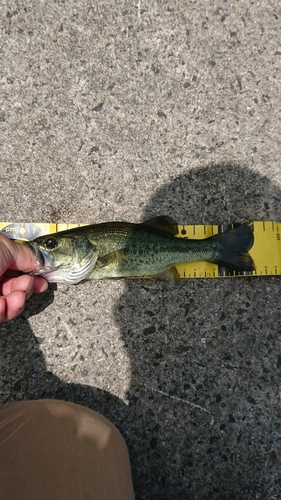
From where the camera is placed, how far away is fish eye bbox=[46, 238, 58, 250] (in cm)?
277

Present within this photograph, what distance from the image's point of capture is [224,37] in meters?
3.44

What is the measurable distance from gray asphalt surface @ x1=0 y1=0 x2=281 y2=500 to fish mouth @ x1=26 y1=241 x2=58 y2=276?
0.38 metres

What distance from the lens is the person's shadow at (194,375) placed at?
2.87 metres

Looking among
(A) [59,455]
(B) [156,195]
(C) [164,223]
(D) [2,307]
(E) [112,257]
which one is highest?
(B) [156,195]

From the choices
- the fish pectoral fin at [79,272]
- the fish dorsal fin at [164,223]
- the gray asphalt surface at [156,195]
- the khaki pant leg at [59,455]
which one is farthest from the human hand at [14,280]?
the fish dorsal fin at [164,223]

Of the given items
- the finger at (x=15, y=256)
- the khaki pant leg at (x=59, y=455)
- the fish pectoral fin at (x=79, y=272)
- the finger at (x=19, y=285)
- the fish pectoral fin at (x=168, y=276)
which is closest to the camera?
the khaki pant leg at (x=59, y=455)

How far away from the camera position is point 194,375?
9.93 feet

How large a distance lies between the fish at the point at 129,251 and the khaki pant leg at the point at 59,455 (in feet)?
3.30

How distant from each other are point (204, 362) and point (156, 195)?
153 cm

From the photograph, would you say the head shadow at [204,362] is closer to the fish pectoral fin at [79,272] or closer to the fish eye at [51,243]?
the fish pectoral fin at [79,272]

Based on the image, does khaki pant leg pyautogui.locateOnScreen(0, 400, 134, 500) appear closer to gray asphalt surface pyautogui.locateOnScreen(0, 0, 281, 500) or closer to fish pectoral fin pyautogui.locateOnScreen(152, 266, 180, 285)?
gray asphalt surface pyautogui.locateOnScreen(0, 0, 281, 500)

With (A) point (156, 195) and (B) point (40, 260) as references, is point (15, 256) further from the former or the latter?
(A) point (156, 195)

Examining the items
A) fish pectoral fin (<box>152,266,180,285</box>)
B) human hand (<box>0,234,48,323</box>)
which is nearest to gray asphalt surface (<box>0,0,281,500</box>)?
fish pectoral fin (<box>152,266,180,285</box>)

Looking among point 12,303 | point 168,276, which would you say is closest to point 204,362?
point 168,276
